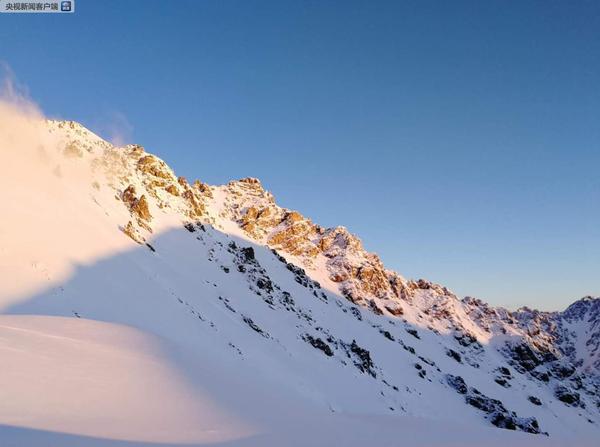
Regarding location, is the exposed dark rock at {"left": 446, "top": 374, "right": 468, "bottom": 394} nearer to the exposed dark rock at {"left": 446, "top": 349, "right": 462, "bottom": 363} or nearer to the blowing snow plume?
the exposed dark rock at {"left": 446, "top": 349, "right": 462, "bottom": 363}

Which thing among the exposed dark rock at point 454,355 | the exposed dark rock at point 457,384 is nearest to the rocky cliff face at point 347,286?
the exposed dark rock at point 457,384

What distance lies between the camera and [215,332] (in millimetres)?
25625

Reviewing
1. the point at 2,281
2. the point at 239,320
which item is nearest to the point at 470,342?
the point at 239,320

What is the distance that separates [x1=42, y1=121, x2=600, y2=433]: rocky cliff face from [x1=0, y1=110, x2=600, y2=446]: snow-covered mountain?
0.37 metres

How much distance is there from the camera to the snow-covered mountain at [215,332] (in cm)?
773

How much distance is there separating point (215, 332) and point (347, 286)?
169 ft

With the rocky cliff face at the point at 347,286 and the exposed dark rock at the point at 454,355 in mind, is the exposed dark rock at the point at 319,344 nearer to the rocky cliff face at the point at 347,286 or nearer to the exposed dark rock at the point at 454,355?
the rocky cliff face at the point at 347,286

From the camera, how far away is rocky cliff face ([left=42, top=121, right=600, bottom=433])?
143 feet

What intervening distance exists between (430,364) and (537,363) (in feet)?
150

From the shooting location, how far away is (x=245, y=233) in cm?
7062

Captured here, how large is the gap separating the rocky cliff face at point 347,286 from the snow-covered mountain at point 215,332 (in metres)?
0.37

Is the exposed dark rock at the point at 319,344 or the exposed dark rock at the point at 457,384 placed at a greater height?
the exposed dark rock at the point at 319,344

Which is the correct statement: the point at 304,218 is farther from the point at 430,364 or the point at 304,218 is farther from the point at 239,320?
the point at 239,320

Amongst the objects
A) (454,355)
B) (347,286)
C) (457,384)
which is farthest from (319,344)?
(454,355)
